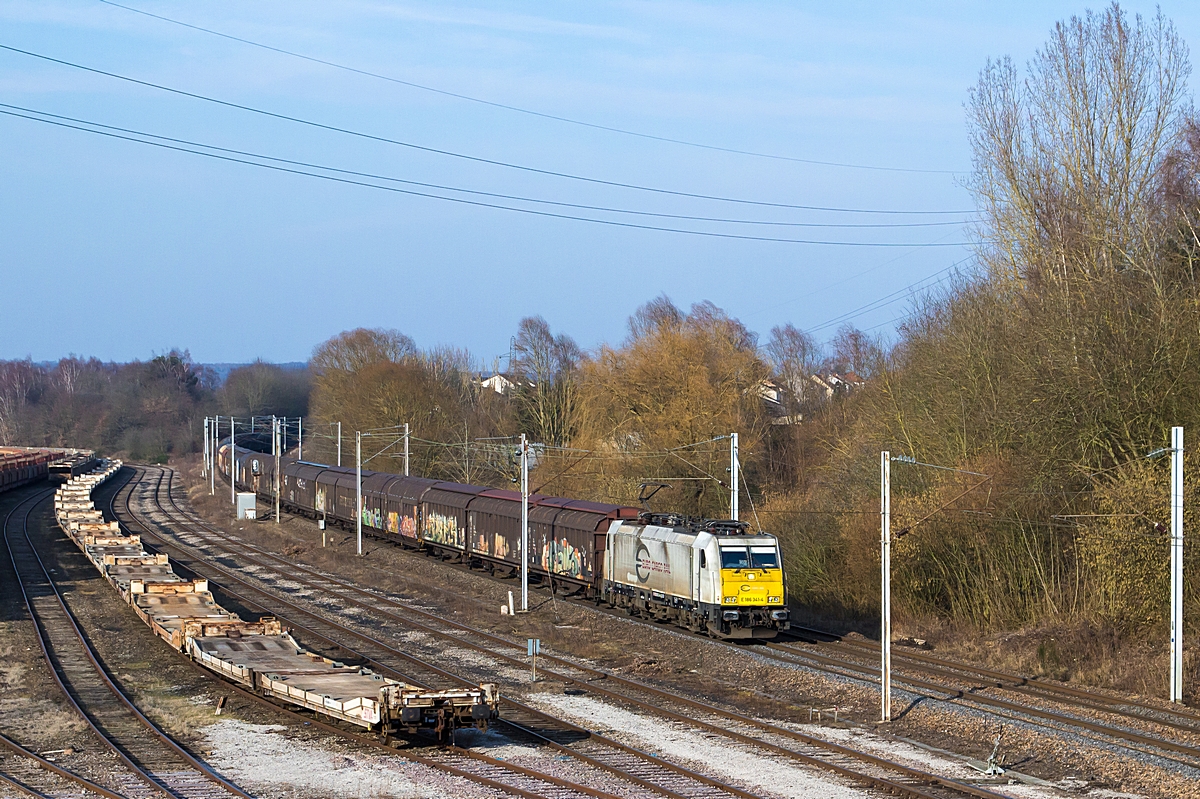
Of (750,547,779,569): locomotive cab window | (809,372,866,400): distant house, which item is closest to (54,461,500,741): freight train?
(750,547,779,569): locomotive cab window

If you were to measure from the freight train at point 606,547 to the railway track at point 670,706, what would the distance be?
460 cm

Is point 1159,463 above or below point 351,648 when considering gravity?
above

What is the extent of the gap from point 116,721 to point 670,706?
31.3ft

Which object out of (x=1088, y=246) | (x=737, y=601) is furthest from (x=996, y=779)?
(x=1088, y=246)

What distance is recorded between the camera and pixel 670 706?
2078 cm

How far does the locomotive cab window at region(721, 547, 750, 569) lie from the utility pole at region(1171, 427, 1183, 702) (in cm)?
959

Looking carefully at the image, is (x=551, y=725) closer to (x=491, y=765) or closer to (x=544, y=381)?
(x=491, y=765)

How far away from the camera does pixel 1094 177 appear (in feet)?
109

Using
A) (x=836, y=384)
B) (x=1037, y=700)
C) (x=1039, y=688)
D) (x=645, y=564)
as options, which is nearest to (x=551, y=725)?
(x=1037, y=700)

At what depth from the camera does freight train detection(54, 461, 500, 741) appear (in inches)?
667

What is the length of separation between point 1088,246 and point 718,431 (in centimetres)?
2221

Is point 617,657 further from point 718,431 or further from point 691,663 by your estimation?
point 718,431

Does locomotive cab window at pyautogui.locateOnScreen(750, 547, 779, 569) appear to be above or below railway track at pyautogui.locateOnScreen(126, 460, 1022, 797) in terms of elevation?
above

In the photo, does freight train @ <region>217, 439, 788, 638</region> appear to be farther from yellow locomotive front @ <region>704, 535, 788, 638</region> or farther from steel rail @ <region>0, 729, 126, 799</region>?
steel rail @ <region>0, 729, 126, 799</region>
